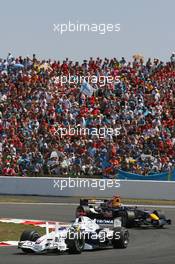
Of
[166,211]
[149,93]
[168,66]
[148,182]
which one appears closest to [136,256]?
[166,211]

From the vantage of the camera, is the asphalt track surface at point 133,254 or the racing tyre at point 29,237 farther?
the racing tyre at point 29,237

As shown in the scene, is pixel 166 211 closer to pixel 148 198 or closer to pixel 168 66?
pixel 148 198

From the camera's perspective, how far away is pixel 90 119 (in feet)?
96.8

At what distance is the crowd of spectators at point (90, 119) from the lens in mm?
28750

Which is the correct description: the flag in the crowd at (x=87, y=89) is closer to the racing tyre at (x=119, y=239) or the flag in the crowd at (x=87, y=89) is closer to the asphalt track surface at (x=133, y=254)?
the asphalt track surface at (x=133, y=254)

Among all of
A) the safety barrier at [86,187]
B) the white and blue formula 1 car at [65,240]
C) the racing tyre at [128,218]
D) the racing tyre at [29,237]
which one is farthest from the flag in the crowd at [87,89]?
the racing tyre at [29,237]

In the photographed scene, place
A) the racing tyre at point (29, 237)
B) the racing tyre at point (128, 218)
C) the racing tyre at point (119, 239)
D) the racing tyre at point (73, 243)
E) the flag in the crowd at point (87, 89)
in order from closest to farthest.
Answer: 1. the racing tyre at point (73, 243)
2. the racing tyre at point (29, 237)
3. the racing tyre at point (119, 239)
4. the racing tyre at point (128, 218)
5. the flag in the crowd at point (87, 89)

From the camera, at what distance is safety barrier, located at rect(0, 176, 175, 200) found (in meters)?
29.0

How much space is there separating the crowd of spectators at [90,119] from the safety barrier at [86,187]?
33 centimetres

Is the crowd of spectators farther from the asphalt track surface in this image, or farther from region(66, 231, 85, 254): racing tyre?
region(66, 231, 85, 254): racing tyre

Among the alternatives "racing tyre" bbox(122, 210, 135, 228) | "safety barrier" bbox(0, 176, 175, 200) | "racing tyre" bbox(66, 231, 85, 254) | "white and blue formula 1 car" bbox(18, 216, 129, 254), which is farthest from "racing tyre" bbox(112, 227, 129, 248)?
"safety barrier" bbox(0, 176, 175, 200)

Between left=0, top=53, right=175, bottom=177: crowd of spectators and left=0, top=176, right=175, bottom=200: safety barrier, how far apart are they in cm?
33

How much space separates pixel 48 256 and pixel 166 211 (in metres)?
11.8

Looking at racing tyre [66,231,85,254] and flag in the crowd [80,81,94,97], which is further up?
flag in the crowd [80,81,94,97]
